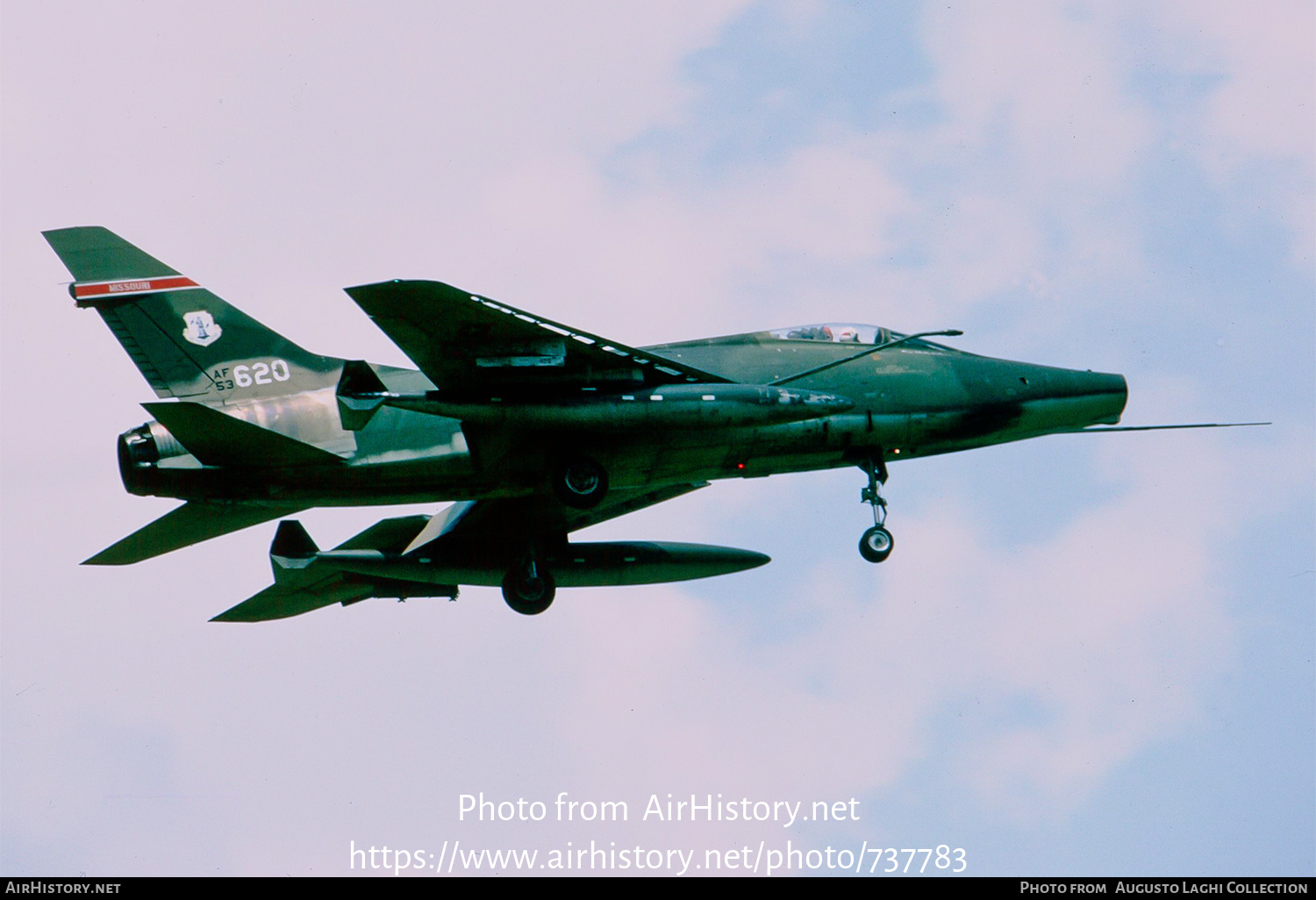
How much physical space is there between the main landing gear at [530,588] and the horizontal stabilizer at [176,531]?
3620mm

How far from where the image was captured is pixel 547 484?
22.3 m

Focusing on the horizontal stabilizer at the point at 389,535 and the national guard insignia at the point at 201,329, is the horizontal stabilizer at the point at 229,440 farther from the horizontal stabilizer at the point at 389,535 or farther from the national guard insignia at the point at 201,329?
the horizontal stabilizer at the point at 389,535

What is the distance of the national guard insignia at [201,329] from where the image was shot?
859 inches

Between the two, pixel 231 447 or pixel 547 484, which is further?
pixel 547 484

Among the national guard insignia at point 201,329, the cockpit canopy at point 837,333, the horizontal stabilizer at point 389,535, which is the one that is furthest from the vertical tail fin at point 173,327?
the cockpit canopy at point 837,333

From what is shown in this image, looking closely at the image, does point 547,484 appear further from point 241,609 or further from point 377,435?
point 241,609

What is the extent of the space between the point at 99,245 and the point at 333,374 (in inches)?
146

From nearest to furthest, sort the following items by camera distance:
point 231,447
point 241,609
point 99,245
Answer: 1. point 231,447
2. point 99,245
3. point 241,609

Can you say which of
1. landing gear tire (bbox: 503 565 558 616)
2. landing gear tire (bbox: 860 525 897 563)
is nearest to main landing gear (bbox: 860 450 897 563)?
landing gear tire (bbox: 860 525 897 563)

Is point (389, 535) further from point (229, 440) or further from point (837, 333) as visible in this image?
point (837, 333)

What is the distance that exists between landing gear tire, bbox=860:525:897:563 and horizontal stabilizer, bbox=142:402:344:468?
24.3 feet
